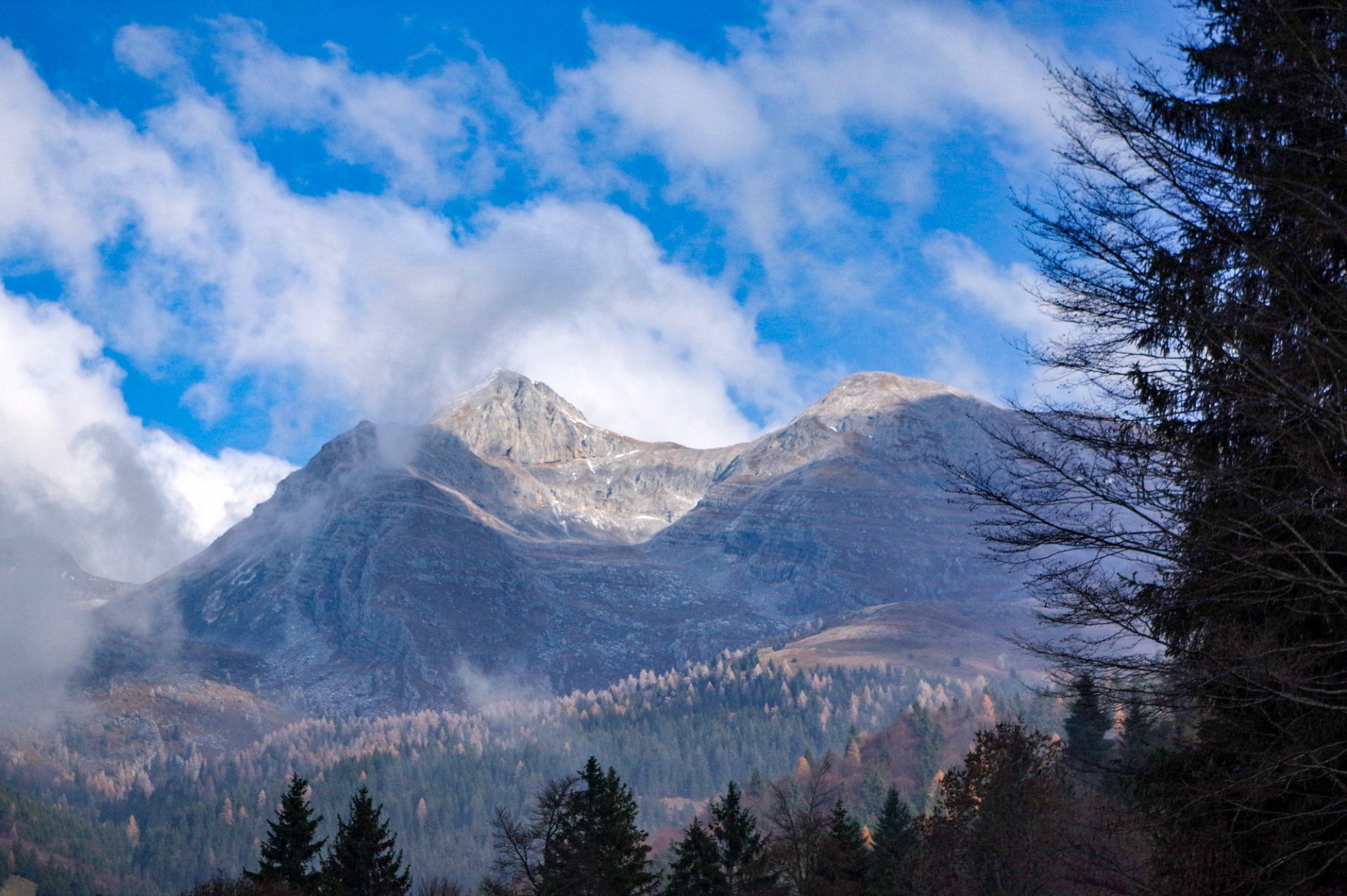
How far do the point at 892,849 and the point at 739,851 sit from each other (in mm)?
7450

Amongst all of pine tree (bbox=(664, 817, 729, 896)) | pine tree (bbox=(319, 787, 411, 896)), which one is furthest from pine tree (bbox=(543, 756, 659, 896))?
pine tree (bbox=(319, 787, 411, 896))

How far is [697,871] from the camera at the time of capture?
44000 mm

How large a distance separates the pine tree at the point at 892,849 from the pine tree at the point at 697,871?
6.22m

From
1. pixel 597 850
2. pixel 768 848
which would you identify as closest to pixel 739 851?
pixel 768 848

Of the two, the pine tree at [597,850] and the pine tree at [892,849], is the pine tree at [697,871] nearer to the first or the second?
the pine tree at [597,850]

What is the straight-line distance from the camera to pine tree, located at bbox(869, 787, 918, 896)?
4059 cm

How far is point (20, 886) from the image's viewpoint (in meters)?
192

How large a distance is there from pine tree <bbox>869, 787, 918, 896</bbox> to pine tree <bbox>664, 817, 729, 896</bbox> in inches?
245

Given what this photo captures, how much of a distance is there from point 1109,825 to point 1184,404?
5753 millimetres

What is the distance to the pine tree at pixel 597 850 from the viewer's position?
40250 millimetres

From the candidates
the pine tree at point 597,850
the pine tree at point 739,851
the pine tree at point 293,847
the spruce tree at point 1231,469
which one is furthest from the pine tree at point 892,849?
the spruce tree at point 1231,469

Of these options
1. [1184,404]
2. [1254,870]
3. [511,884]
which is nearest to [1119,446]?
[1184,404]

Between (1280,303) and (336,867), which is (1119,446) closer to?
(1280,303)

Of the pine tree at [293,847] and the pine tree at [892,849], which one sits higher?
the pine tree at [293,847]
